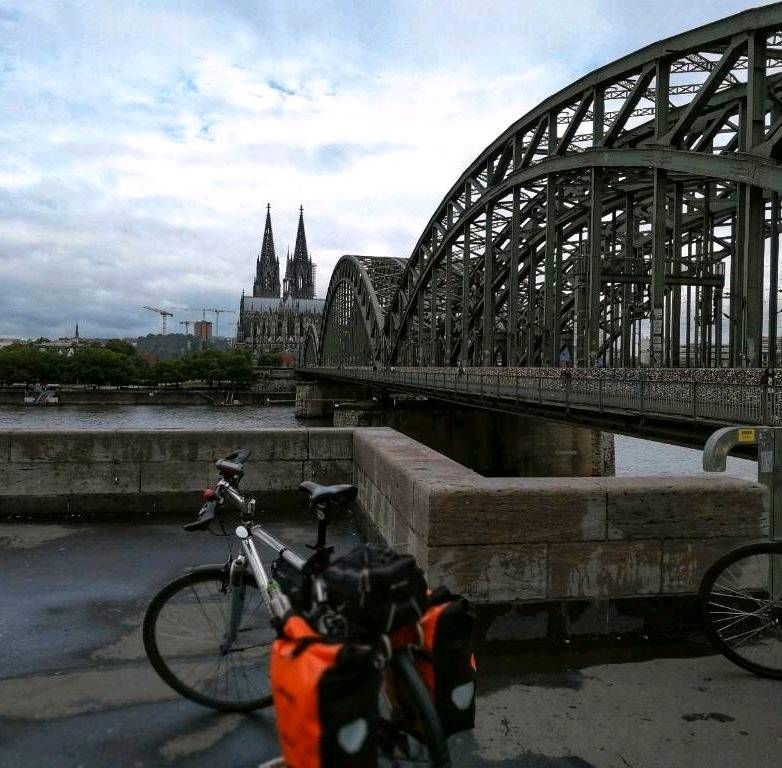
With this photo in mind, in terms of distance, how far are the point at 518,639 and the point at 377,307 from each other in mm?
65715

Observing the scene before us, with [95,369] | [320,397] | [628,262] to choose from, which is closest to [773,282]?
[628,262]

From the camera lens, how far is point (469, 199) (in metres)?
42.9

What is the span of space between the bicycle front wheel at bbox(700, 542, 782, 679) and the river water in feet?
75.4

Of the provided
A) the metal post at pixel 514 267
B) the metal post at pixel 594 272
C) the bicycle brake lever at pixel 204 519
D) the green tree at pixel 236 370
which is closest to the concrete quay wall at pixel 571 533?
the bicycle brake lever at pixel 204 519

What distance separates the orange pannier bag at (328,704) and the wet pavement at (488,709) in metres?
0.95

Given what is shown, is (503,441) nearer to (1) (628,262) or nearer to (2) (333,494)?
(1) (628,262)

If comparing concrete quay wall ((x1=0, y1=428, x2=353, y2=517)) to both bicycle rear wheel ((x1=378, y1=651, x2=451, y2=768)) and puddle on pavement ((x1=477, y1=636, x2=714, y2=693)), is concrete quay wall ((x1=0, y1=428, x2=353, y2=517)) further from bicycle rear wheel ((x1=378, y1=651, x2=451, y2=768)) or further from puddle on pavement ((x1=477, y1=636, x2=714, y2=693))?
bicycle rear wheel ((x1=378, y1=651, x2=451, y2=768))

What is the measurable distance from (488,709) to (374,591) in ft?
4.47

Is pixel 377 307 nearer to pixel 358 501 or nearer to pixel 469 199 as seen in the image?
pixel 469 199

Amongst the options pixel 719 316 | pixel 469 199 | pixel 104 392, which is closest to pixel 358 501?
pixel 719 316

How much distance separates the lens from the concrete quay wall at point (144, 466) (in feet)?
22.7

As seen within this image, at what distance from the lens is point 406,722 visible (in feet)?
7.64

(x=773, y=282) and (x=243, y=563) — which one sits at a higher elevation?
(x=773, y=282)

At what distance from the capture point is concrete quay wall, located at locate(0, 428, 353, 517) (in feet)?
22.7
